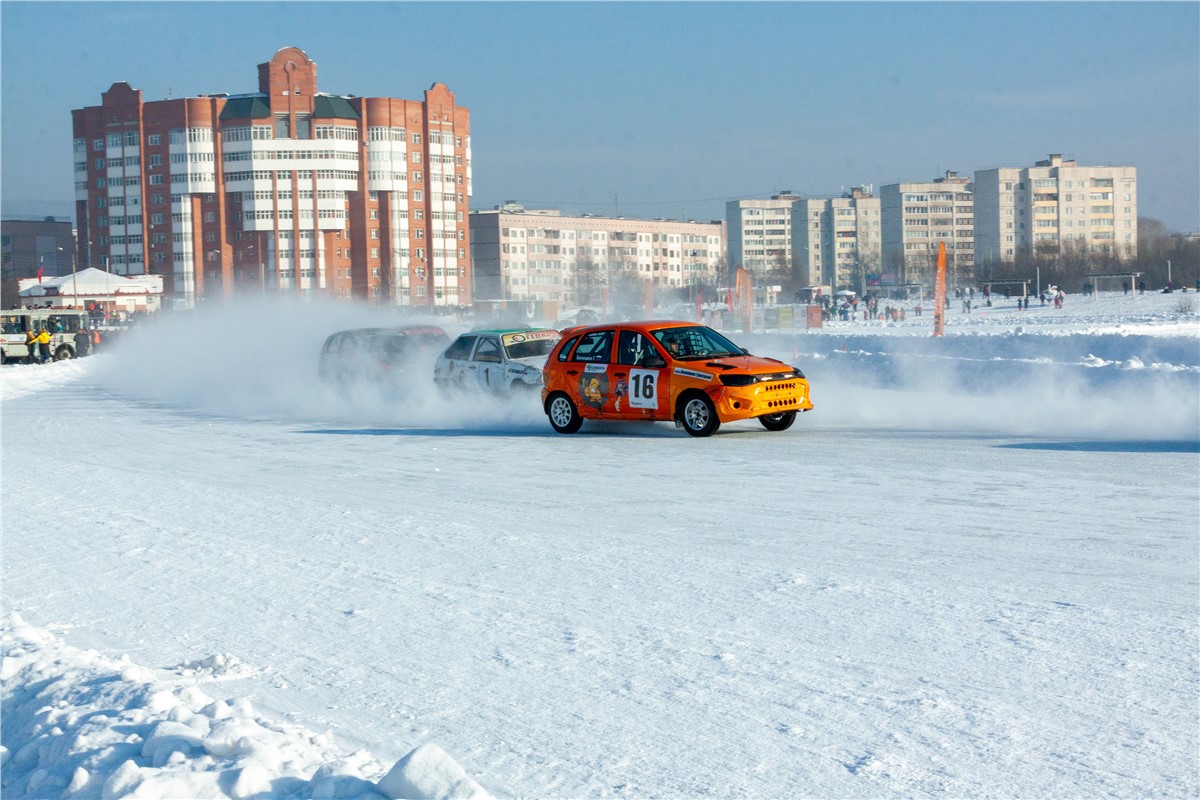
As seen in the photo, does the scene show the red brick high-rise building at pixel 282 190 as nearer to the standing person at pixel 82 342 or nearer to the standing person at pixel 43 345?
the standing person at pixel 82 342

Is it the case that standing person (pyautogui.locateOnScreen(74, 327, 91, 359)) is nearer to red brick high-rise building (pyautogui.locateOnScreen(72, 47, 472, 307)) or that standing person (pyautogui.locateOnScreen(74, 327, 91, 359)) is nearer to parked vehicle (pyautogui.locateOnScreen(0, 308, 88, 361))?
parked vehicle (pyautogui.locateOnScreen(0, 308, 88, 361))

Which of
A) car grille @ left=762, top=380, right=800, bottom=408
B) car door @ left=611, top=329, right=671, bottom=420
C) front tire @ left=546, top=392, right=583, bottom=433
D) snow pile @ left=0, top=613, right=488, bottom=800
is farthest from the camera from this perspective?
front tire @ left=546, top=392, right=583, bottom=433

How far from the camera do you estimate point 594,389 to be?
16812 millimetres

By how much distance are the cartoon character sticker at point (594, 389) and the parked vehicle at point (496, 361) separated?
2717 mm

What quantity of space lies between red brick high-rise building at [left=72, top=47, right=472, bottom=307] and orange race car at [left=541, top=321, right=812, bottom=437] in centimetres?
10225

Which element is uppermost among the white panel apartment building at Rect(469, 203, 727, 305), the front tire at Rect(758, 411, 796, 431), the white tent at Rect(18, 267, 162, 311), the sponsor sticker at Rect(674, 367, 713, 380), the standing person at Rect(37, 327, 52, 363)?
the white panel apartment building at Rect(469, 203, 727, 305)

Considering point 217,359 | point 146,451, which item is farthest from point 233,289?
point 146,451

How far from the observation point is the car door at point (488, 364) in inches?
788

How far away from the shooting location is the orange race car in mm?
15625

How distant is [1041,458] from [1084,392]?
5.72 m

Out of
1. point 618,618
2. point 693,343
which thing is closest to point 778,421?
point 693,343

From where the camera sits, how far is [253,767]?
452 cm

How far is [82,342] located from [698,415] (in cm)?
4718

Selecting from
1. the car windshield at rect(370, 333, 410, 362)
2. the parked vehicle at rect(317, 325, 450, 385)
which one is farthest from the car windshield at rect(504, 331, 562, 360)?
the car windshield at rect(370, 333, 410, 362)
